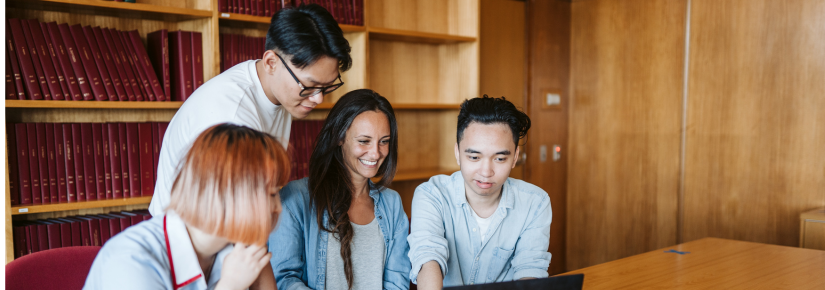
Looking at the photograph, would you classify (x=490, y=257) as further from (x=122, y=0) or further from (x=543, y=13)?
(x=543, y=13)

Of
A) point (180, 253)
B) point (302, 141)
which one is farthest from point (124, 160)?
point (180, 253)

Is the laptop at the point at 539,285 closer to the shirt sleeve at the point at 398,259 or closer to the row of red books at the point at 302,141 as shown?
the shirt sleeve at the point at 398,259

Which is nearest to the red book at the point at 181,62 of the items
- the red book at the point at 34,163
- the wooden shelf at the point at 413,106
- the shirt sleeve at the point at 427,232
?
the red book at the point at 34,163

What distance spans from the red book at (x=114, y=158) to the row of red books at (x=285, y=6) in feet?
2.21

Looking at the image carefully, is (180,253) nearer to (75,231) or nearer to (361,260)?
(361,260)

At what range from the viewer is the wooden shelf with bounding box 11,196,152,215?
2.11m

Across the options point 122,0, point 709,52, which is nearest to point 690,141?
point 709,52

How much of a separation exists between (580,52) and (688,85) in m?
0.83

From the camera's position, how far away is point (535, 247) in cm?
175

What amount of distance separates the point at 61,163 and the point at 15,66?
0.39 metres

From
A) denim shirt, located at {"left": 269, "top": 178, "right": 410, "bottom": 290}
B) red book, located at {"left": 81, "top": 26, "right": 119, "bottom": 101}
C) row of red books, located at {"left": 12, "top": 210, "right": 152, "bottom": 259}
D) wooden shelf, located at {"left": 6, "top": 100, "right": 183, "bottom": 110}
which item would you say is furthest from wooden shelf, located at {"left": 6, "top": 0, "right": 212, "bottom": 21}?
denim shirt, located at {"left": 269, "top": 178, "right": 410, "bottom": 290}

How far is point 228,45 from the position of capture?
101 inches

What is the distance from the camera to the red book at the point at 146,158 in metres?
2.38

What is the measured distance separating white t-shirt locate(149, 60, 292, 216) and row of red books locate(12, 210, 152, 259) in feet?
2.58
